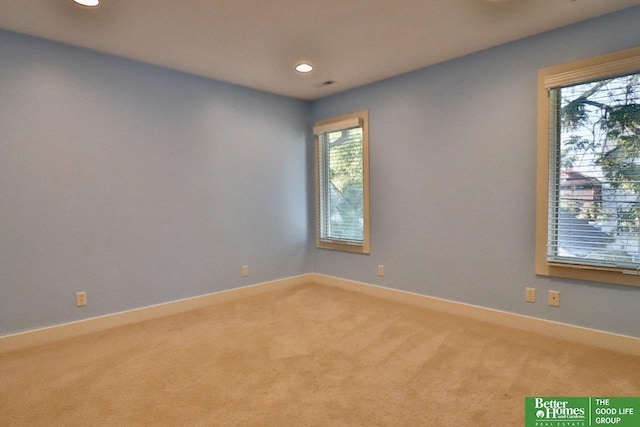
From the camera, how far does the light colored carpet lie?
1.82 m

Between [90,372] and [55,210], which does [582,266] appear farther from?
[55,210]

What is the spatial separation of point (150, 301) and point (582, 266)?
3716mm

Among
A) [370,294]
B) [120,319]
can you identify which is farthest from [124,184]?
[370,294]

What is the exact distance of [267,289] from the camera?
423 centimetres

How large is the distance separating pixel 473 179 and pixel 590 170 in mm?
858

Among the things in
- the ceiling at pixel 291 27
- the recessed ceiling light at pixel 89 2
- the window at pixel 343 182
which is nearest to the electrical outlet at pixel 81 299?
the ceiling at pixel 291 27

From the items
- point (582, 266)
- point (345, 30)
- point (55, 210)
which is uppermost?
point (345, 30)

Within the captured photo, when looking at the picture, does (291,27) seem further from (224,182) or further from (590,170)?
(590,170)

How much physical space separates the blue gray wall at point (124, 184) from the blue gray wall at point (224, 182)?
0.04ft

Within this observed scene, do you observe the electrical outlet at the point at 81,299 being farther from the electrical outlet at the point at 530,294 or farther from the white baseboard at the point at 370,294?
the electrical outlet at the point at 530,294

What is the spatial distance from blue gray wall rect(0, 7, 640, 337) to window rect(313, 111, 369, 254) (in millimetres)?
160

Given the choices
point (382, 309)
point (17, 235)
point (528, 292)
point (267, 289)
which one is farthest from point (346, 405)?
point (17, 235)

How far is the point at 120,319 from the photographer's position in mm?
3145

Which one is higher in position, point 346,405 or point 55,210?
point 55,210
